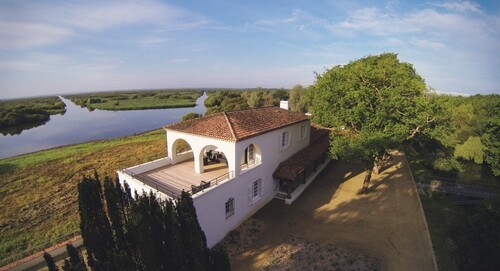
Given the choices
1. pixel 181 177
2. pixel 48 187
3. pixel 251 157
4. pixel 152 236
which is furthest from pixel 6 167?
pixel 152 236

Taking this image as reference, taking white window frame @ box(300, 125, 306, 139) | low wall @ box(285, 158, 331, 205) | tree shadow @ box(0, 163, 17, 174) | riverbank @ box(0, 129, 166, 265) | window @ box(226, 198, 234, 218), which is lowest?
tree shadow @ box(0, 163, 17, 174)

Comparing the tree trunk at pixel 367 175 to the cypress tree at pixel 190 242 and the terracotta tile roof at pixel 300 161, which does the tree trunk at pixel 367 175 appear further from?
the cypress tree at pixel 190 242

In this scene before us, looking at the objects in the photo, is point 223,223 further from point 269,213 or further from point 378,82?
point 378,82

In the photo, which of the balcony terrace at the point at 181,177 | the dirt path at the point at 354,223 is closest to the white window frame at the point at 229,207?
the balcony terrace at the point at 181,177

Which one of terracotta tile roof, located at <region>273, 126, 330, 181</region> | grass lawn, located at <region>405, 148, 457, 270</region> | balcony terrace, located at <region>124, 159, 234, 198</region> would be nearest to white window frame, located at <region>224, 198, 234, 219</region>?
balcony terrace, located at <region>124, 159, 234, 198</region>

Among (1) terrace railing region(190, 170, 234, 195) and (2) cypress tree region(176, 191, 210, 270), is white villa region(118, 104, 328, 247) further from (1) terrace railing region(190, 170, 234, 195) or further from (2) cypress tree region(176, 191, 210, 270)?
(2) cypress tree region(176, 191, 210, 270)

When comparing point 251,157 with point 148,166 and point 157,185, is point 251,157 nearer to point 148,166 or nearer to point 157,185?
point 157,185

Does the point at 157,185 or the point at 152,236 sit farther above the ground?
the point at 152,236
